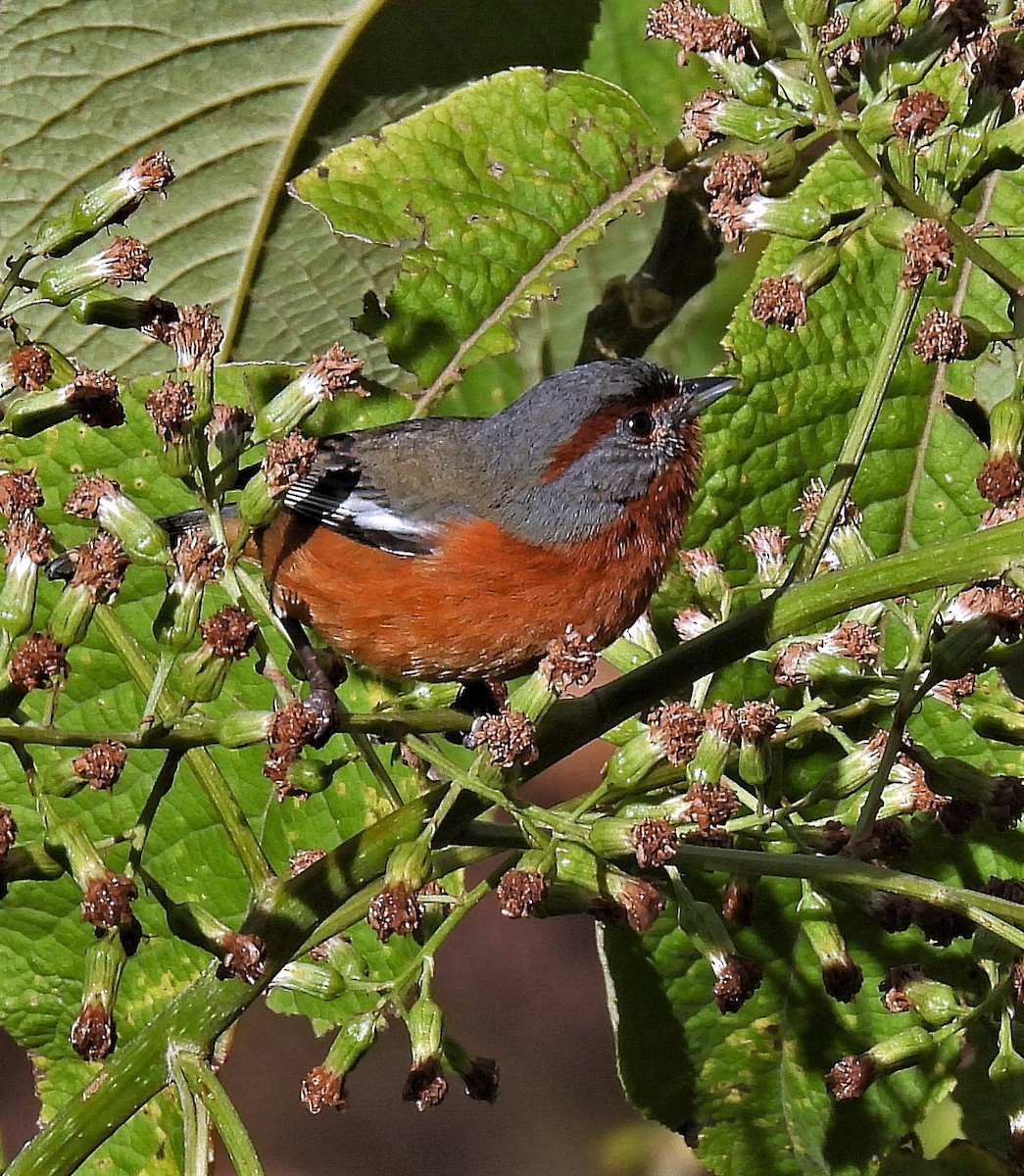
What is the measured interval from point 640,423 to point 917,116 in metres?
1.34

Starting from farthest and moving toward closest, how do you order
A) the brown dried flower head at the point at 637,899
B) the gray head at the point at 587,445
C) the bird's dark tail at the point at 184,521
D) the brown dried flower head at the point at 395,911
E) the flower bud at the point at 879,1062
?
the gray head at the point at 587,445, the bird's dark tail at the point at 184,521, the flower bud at the point at 879,1062, the brown dried flower head at the point at 637,899, the brown dried flower head at the point at 395,911

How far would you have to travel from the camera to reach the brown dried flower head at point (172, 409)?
99.7 inches

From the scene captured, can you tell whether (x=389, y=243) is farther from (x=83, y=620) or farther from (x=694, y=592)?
(x=83, y=620)

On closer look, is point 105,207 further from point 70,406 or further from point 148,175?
point 70,406

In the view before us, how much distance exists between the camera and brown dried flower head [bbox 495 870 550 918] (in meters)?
2.34

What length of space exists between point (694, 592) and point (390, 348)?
0.92 m

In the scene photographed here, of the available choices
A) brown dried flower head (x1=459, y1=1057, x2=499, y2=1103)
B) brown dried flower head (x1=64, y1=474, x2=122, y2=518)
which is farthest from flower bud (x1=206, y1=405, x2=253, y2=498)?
brown dried flower head (x1=459, y1=1057, x2=499, y2=1103)

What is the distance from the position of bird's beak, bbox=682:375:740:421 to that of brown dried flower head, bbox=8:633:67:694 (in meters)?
1.60

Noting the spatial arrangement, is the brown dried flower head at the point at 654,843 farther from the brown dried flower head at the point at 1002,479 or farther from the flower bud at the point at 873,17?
the flower bud at the point at 873,17

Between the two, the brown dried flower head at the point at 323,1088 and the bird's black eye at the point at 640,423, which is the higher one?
the bird's black eye at the point at 640,423

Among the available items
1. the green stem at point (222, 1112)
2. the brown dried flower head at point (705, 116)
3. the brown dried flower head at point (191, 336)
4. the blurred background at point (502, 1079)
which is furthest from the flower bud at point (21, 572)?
the blurred background at point (502, 1079)

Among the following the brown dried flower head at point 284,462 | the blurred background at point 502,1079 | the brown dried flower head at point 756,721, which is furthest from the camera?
the blurred background at point 502,1079

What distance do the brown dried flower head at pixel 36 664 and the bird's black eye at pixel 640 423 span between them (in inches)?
68.8

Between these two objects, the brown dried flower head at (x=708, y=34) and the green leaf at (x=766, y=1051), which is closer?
the brown dried flower head at (x=708, y=34)
